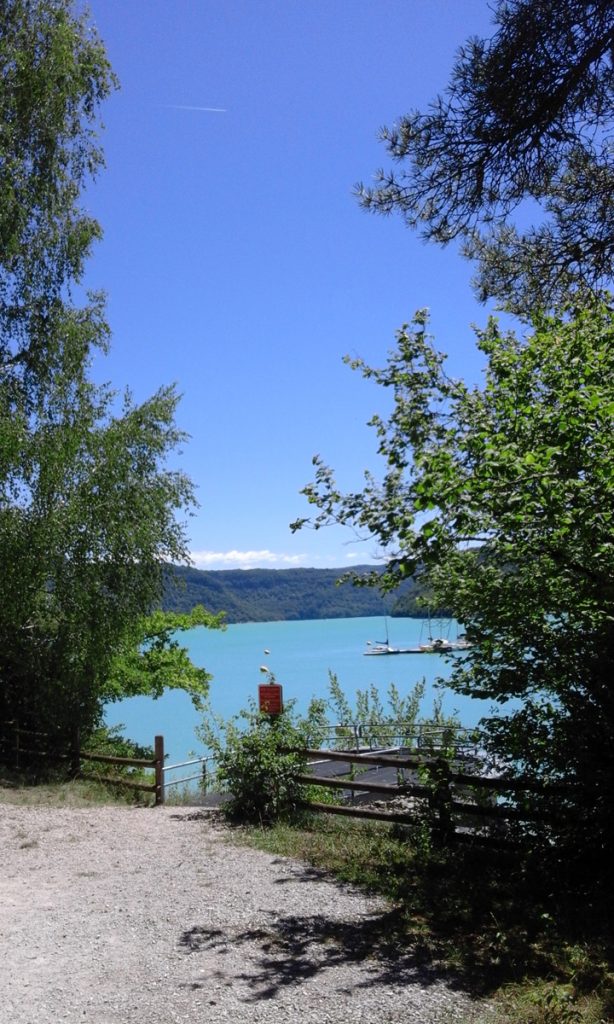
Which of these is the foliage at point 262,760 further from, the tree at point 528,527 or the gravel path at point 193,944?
the tree at point 528,527

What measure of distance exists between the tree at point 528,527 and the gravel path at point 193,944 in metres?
1.95

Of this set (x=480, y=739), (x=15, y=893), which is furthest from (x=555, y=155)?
(x=15, y=893)

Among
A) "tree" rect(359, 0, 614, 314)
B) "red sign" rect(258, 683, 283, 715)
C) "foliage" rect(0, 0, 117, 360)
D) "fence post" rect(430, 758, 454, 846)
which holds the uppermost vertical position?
"foliage" rect(0, 0, 117, 360)

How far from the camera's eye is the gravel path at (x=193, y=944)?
15.7 ft

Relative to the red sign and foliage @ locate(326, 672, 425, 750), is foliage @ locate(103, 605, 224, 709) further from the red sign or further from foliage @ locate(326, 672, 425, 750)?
the red sign

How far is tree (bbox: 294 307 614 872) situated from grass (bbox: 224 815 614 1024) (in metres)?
0.79

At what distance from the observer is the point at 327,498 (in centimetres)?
723

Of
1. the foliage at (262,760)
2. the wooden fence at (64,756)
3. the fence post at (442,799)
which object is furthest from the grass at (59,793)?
the fence post at (442,799)

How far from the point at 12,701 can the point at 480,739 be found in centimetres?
1110

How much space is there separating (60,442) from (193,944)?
9478 mm

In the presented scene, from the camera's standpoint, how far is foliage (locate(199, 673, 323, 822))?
10.0 metres

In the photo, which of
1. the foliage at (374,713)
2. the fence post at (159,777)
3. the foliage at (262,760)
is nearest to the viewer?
the foliage at (262,760)

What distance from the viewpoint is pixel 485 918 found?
21.0ft

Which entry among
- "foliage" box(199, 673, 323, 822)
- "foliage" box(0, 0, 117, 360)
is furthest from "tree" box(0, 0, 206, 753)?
"foliage" box(199, 673, 323, 822)
